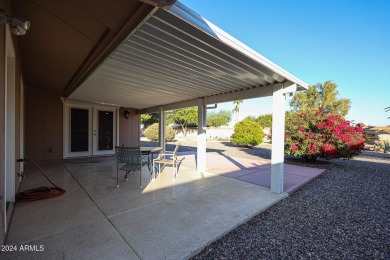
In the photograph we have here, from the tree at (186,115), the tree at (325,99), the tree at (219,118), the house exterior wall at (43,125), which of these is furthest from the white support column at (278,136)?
the tree at (219,118)

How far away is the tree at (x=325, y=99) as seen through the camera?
1735 cm

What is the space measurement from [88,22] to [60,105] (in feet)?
18.4

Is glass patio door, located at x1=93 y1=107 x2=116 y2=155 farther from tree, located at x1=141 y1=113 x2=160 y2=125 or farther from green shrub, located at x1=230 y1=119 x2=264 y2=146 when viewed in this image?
tree, located at x1=141 y1=113 x2=160 y2=125

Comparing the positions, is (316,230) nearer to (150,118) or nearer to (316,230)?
(316,230)

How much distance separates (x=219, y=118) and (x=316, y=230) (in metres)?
36.7

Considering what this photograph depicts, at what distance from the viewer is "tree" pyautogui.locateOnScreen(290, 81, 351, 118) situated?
56.9 feet

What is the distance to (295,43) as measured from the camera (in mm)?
7902

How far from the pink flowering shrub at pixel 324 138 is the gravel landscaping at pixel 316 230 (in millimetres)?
2867

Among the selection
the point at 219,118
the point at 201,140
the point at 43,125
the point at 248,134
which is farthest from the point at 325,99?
the point at 219,118

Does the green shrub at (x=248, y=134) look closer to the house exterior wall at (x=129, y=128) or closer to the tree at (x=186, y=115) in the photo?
the house exterior wall at (x=129, y=128)

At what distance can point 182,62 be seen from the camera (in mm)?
2963

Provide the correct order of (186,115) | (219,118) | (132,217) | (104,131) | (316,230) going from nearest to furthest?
1. (316,230)
2. (132,217)
3. (104,131)
4. (186,115)
5. (219,118)

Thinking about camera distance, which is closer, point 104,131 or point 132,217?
point 132,217

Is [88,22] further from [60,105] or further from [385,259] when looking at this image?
[60,105]
